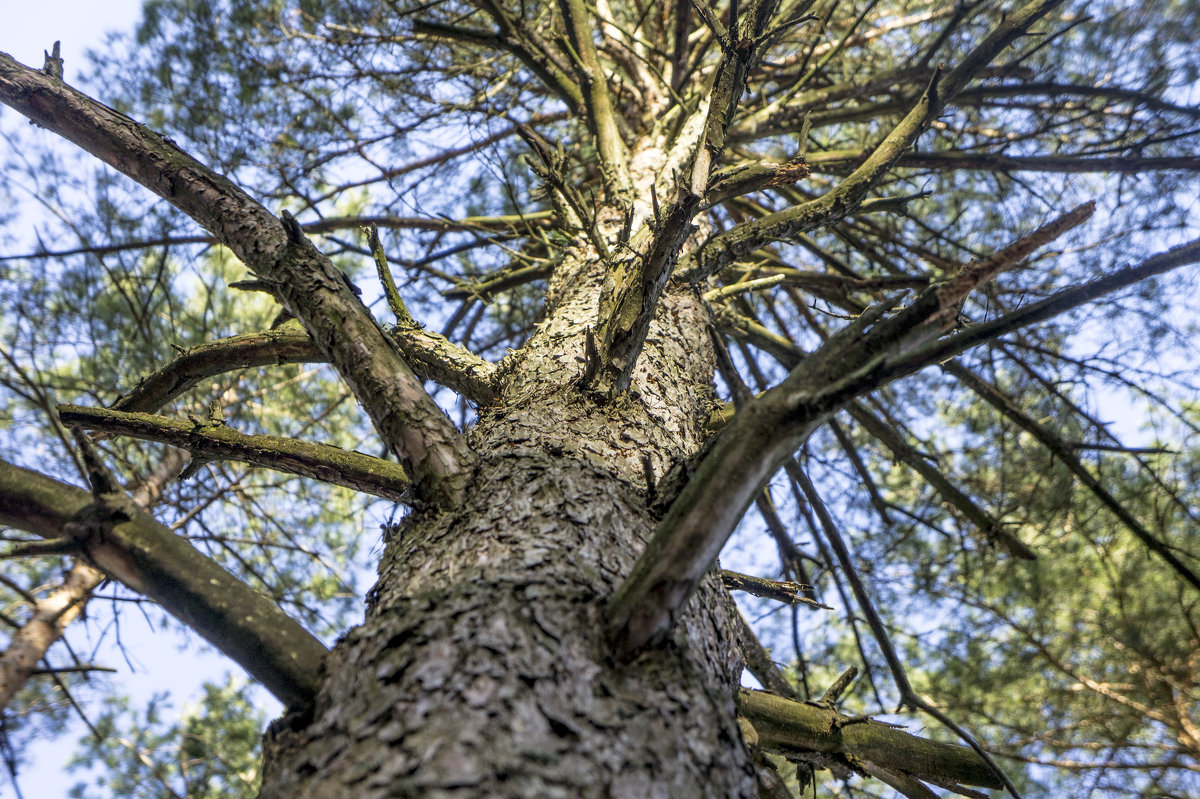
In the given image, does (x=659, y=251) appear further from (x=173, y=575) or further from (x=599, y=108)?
(x=599, y=108)

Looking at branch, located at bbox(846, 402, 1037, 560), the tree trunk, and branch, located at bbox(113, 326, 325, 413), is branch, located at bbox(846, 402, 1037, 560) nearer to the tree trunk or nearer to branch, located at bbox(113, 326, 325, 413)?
the tree trunk

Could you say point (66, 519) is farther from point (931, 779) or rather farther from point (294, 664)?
point (931, 779)

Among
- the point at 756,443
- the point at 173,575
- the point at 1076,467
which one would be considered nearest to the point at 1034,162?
the point at 1076,467

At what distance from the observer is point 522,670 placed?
0.83 metres

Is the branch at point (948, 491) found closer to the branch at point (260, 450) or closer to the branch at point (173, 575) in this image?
the branch at point (260, 450)

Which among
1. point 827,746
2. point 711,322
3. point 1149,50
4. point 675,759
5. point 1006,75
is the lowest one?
point 675,759

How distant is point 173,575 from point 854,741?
1228mm

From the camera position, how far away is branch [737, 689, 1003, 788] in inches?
50.3

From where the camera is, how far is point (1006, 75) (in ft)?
10.7

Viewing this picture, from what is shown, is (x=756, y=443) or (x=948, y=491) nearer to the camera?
(x=756, y=443)

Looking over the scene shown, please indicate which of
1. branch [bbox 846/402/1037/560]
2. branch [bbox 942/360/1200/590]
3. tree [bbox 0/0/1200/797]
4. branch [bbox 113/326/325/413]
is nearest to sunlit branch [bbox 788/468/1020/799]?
tree [bbox 0/0/1200/797]

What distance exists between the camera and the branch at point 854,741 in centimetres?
128

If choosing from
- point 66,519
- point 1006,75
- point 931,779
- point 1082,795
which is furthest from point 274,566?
point 1082,795

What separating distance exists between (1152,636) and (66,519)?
18.0 ft
